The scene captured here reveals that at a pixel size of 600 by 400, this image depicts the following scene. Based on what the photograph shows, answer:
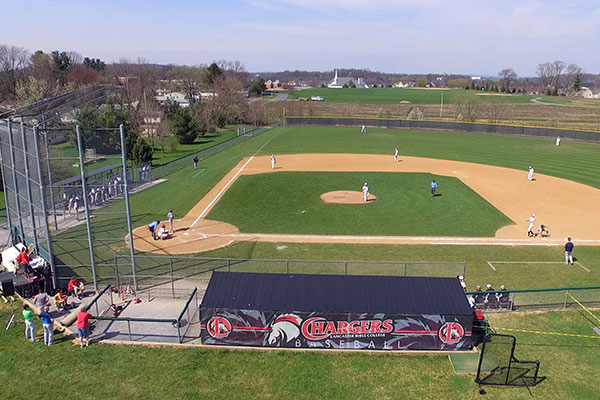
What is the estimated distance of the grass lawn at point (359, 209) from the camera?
1049 inches

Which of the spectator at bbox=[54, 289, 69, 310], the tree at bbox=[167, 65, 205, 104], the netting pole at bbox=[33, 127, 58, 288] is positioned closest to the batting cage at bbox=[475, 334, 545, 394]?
the spectator at bbox=[54, 289, 69, 310]

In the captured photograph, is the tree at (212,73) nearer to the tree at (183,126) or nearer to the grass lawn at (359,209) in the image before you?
the tree at (183,126)

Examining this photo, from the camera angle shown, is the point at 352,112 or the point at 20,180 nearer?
the point at 20,180

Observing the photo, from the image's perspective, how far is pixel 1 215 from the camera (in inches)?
1155

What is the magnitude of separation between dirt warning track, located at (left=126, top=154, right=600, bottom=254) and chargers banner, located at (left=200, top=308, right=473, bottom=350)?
9270 mm

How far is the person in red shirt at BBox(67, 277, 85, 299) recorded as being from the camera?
18.0 m

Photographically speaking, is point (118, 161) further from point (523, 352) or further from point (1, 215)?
point (523, 352)

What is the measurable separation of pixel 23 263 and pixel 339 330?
1389 centimetres

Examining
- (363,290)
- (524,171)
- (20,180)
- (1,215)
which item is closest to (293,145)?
(524,171)

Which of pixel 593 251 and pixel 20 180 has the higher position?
pixel 20 180

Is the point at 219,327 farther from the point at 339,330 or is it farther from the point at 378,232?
the point at 378,232

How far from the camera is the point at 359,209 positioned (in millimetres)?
30406

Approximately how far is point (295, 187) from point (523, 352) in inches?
957

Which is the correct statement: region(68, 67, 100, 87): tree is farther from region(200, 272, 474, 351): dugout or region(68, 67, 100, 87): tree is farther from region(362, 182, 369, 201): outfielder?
region(200, 272, 474, 351): dugout
